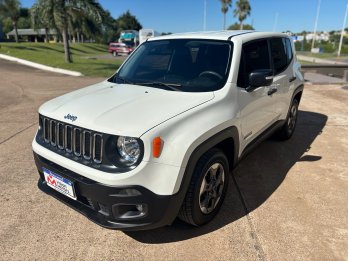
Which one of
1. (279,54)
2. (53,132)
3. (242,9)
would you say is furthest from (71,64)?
Result: (242,9)

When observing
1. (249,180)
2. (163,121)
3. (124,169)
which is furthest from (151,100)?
(249,180)

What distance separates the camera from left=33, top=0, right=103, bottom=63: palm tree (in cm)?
1658

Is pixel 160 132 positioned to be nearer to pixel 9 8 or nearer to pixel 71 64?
pixel 71 64

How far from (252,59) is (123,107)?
1772 millimetres

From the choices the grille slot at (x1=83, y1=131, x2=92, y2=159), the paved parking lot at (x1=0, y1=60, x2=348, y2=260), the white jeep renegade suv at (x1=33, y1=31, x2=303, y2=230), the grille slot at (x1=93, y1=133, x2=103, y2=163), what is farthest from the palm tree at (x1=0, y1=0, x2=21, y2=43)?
the grille slot at (x1=93, y1=133, x2=103, y2=163)

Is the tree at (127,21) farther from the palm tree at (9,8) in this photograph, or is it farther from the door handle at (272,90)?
the door handle at (272,90)

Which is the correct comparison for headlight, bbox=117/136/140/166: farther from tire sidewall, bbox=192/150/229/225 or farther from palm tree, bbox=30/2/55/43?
palm tree, bbox=30/2/55/43

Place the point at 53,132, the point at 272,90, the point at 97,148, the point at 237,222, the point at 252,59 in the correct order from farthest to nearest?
the point at 272,90 < the point at 252,59 < the point at 237,222 < the point at 53,132 < the point at 97,148

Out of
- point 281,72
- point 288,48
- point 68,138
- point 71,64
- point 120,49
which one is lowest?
point 120,49

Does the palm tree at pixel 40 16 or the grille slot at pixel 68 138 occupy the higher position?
the palm tree at pixel 40 16

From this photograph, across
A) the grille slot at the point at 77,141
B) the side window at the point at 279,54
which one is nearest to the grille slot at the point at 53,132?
the grille slot at the point at 77,141

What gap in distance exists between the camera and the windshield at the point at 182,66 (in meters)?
3.22

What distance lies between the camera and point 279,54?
14.8ft

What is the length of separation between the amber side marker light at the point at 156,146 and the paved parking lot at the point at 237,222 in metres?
0.97
